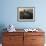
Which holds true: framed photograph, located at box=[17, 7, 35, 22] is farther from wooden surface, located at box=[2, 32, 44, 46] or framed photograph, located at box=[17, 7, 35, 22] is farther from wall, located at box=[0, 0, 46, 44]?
wooden surface, located at box=[2, 32, 44, 46]

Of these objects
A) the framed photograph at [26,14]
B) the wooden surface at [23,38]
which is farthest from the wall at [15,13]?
the wooden surface at [23,38]

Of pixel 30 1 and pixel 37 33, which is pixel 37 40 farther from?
pixel 30 1

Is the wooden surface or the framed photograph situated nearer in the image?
the wooden surface

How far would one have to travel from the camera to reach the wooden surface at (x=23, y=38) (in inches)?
156

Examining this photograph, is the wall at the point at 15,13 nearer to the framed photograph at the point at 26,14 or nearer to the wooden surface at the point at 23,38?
the framed photograph at the point at 26,14

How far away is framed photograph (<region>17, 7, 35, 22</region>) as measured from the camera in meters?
4.45

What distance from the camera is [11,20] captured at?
14.7 feet

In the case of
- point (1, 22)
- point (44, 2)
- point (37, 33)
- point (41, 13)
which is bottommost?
point (37, 33)

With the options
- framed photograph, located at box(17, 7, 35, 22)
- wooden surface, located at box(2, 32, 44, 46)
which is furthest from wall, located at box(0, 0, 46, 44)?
wooden surface, located at box(2, 32, 44, 46)

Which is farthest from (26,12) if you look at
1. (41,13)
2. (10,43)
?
(10,43)

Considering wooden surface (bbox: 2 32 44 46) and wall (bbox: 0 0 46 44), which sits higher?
wall (bbox: 0 0 46 44)

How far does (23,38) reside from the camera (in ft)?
13.1

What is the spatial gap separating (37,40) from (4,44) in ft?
3.25

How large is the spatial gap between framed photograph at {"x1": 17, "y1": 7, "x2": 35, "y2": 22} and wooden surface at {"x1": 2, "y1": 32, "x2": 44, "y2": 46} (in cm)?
67
